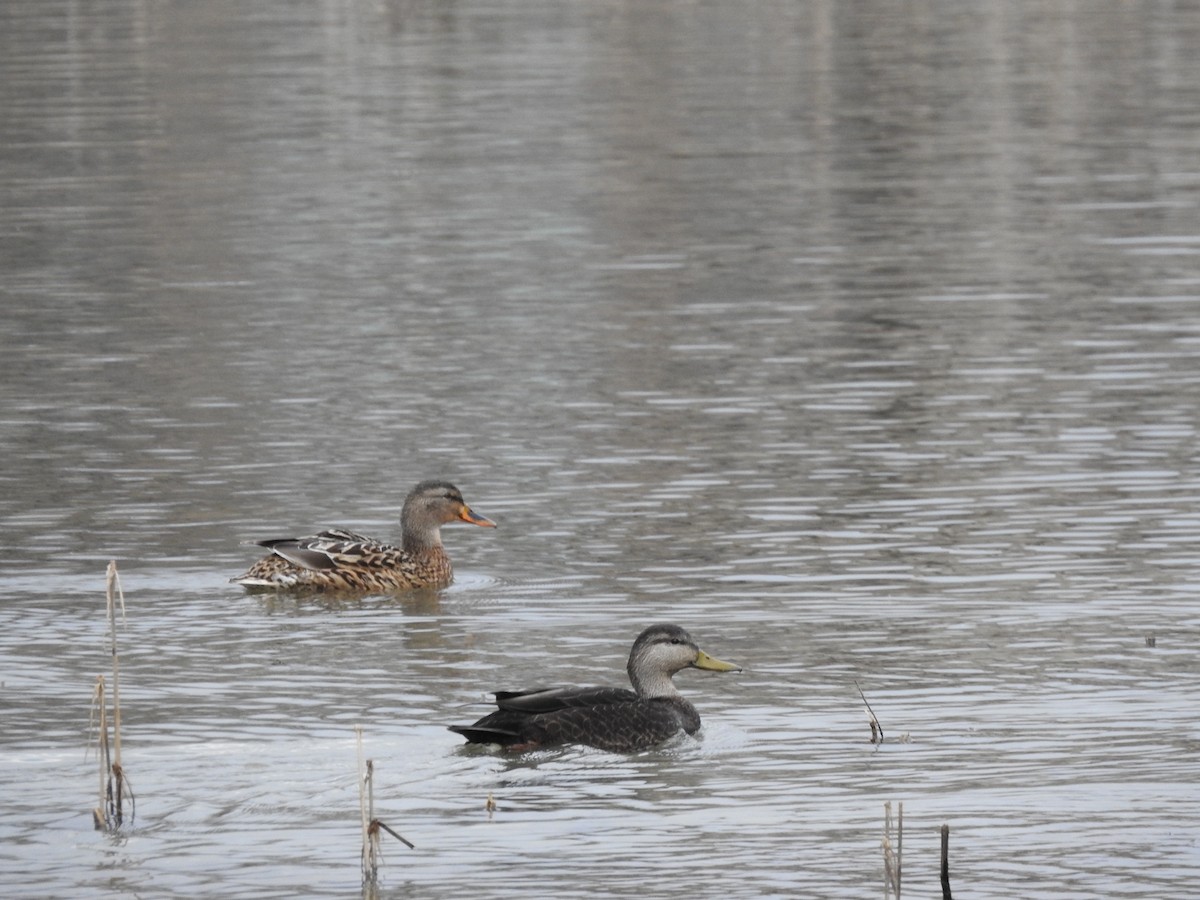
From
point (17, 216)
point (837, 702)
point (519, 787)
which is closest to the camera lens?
point (519, 787)

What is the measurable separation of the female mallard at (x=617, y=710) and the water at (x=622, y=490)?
5.2 inches

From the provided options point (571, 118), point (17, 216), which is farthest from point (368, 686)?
point (571, 118)

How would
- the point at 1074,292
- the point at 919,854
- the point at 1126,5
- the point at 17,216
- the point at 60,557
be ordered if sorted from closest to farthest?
1. the point at 919,854
2. the point at 60,557
3. the point at 1074,292
4. the point at 17,216
5. the point at 1126,5

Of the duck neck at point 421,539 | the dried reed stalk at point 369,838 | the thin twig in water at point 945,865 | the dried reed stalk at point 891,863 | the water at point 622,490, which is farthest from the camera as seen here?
the duck neck at point 421,539

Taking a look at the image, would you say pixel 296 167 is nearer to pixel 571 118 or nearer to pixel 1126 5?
pixel 571 118

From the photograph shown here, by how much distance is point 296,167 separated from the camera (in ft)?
133

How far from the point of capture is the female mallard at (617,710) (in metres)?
11.7

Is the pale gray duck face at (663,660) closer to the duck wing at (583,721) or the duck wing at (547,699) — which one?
the duck wing at (583,721)

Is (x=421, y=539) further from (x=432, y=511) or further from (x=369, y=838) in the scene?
(x=369, y=838)

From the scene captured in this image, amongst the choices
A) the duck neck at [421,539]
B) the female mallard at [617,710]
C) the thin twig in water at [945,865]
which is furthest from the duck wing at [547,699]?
the duck neck at [421,539]

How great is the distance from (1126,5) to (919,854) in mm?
69832

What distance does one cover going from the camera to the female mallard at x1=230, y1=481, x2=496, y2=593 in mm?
15469

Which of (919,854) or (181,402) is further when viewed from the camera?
(181,402)

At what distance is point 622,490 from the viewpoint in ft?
59.4
